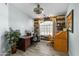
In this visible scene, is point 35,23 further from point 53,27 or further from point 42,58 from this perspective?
point 42,58

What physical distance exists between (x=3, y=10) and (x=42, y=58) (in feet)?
9.78

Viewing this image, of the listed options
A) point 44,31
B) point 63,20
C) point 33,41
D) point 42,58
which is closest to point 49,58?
point 42,58

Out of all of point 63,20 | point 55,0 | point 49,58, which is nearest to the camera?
point 49,58

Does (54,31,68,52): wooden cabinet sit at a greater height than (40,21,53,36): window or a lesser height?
lesser

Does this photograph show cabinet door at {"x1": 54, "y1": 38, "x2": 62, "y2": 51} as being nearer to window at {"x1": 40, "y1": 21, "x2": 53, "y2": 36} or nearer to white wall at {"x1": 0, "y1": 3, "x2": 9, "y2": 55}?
white wall at {"x1": 0, "y1": 3, "x2": 9, "y2": 55}

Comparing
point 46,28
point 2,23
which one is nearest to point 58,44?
point 2,23

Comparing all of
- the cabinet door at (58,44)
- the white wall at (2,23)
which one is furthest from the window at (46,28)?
the white wall at (2,23)

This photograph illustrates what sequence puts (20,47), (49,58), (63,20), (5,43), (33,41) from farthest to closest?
(63,20)
(33,41)
(20,47)
(5,43)
(49,58)

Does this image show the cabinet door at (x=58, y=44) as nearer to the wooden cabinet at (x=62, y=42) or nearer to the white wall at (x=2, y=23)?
the wooden cabinet at (x=62, y=42)

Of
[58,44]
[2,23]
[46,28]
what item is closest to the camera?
[2,23]

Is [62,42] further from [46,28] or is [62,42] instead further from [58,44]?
[46,28]

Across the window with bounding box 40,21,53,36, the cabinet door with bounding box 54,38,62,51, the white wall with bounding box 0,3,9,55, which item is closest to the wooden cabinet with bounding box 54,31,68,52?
Answer: the cabinet door with bounding box 54,38,62,51

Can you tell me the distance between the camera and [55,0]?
1.64 metres

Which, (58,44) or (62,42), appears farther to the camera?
(58,44)
